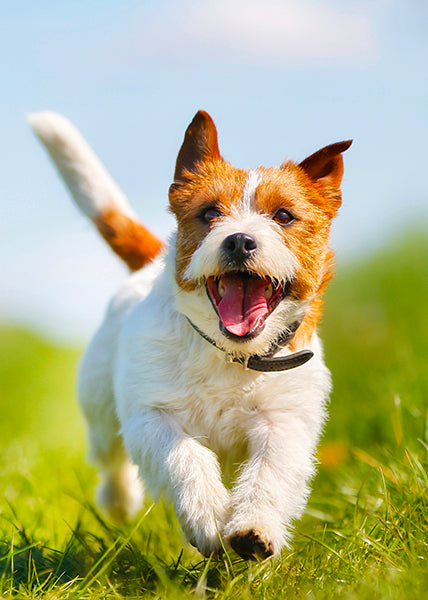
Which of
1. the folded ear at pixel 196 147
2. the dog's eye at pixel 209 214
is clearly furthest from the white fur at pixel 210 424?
the folded ear at pixel 196 147

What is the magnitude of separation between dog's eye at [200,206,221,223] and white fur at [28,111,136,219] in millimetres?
1571

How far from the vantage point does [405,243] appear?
11.5 m

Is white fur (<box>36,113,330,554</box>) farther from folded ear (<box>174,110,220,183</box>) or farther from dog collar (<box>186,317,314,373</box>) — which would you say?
folded ear (<box>174,110,220,183</box>)

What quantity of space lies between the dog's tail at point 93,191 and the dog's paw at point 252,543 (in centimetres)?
238

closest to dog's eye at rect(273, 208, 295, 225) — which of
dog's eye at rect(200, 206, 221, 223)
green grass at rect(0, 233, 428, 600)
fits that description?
dog's eye at rect(200, 206, 221, 223)

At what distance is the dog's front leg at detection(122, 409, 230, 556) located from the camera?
8.73 feet

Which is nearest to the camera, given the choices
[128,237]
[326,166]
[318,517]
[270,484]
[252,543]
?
[252,543]

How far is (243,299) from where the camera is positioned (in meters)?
2.99

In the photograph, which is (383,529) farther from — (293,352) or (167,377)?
(167,377)

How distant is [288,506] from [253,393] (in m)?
0.54

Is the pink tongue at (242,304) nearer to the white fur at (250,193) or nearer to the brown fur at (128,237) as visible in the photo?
the white fur at (250,193)

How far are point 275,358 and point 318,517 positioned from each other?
1.21 metres

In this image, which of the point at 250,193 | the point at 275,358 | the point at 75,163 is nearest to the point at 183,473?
the point at 275,358

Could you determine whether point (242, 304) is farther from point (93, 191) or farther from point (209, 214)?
point (93, 191)
